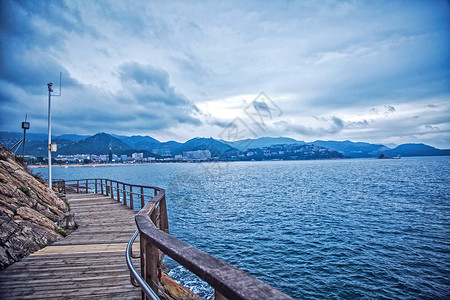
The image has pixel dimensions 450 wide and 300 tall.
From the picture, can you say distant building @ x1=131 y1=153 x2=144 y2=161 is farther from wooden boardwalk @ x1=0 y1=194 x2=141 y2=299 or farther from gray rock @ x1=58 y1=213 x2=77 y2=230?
wooden boardwalk @ x1=0 y1=194 x2=141 y2=299

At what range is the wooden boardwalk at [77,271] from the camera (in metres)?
3.95

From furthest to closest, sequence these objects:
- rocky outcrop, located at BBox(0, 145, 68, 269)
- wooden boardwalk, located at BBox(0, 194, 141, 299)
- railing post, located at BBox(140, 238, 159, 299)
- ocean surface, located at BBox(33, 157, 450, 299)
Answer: ocean surface, located at BBox(33, 157, 450, 299) → rocky outcrop, located at BBox(0, 145, 68, 269) → wooden boardwalk, located at BBox(0, 194, 141, 299) → railing post, located at BBox(140, 238, 159, 299)

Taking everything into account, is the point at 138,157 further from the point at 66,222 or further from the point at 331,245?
the point at 66,222

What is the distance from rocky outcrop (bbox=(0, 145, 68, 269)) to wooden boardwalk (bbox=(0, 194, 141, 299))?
299 mm

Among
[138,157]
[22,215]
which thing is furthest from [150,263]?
[138,157]

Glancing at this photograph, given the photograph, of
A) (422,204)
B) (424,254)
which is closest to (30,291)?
(424,254)

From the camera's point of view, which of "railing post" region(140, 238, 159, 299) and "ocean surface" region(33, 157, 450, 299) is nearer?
"railing post" region(140, 238, 159, 299)

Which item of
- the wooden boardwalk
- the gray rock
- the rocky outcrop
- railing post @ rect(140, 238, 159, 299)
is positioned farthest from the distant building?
railing post @ rect(140, 238, 159, 299)

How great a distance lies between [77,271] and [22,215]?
11.1 ft

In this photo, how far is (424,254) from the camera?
12.4 meters

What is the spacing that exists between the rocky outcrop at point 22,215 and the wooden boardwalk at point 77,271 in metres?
0.30

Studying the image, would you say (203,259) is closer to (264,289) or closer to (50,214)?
(264,289)

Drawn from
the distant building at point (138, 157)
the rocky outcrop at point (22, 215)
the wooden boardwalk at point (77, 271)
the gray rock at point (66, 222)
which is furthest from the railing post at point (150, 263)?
the distant building at point (138, 157)

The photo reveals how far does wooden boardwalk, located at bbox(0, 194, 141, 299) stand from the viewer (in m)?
3.95
